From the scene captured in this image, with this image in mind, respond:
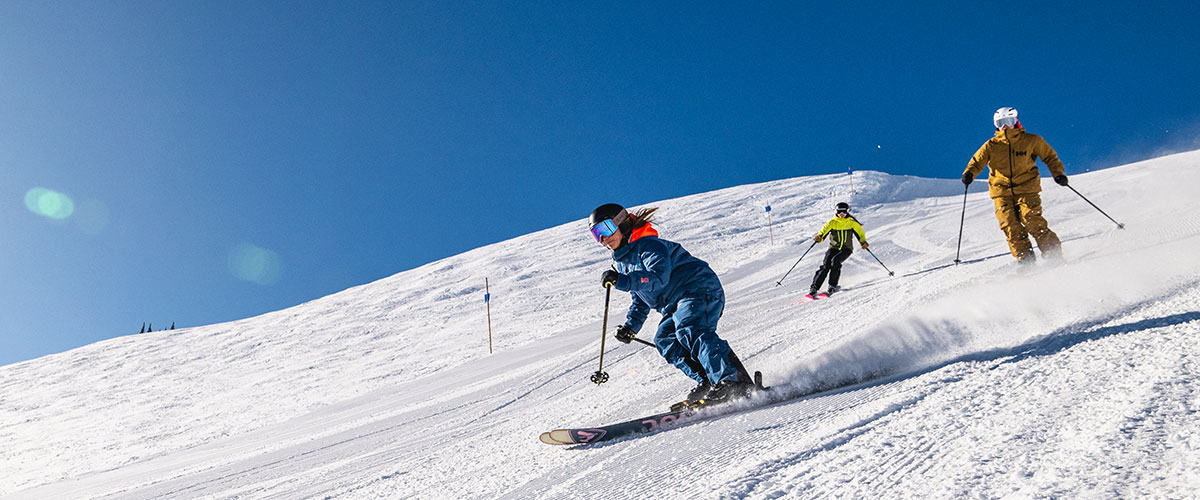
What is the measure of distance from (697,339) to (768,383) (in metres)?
0.67

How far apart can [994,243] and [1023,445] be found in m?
10.1

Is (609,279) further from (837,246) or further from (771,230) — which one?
(771,230)

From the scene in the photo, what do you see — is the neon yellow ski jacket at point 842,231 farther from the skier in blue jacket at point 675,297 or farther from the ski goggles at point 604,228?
the ski goggles at point 604,228

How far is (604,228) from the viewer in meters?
4.23

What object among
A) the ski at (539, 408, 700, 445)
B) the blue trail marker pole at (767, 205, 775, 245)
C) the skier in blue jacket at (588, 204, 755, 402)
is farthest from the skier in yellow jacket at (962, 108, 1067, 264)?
the blue trail marker pole at (767, 205, 775, 245)

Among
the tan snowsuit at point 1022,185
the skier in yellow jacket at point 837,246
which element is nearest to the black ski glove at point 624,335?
the tan snowsuit at point 1022,185

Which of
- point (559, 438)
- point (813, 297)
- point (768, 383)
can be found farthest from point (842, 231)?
point (559, 438)

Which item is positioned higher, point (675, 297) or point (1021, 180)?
point (1021, 180)

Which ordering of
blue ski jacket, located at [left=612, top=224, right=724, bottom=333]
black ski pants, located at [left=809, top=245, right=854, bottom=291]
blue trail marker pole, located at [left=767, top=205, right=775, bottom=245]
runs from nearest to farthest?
1. blue ski jacket, located at [left=612, top=224, right=724, bottom=333]
2. black ski pants, located at [left=809, top=245, right=854, bottom=291]
3. blue trail marker pole, located at [left=767, top=205, right=775, bottom=245]

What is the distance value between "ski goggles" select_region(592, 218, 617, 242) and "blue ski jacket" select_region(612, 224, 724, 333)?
154 mm

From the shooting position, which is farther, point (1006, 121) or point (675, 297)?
point (1006, 121)

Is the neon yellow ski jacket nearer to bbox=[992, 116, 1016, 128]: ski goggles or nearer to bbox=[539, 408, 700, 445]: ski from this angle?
bbox=[992, 116, 1016, 128]: ski goggles

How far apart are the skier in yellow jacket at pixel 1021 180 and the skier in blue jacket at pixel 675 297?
436 centimetres

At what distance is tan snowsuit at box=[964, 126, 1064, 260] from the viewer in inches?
254
